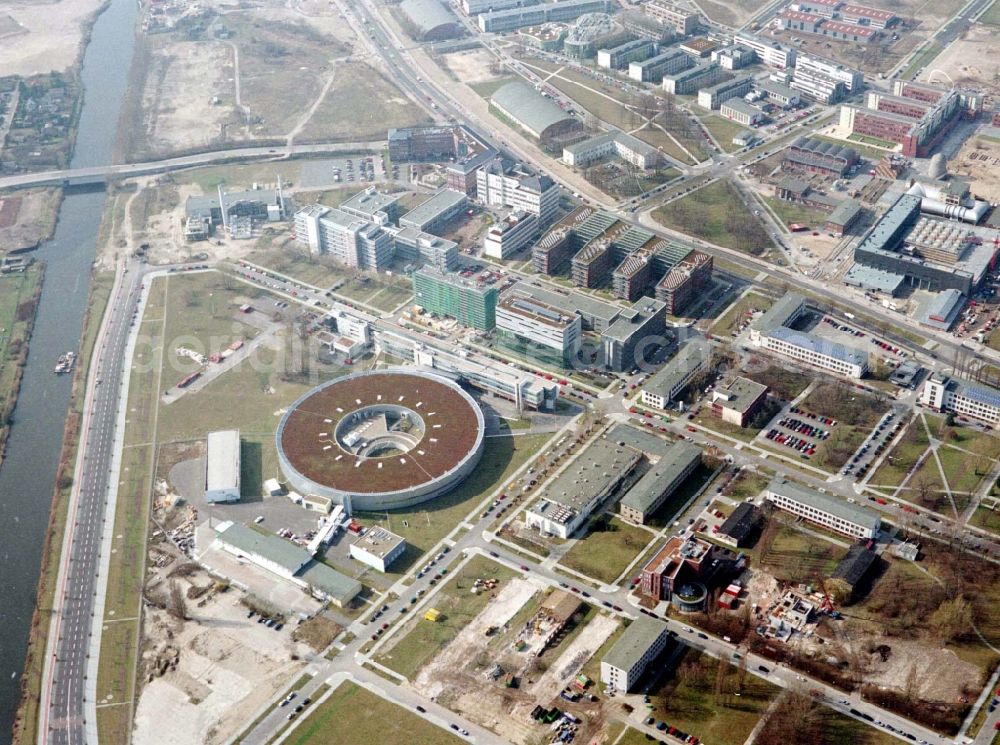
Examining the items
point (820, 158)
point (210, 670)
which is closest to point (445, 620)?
point (210, 670)

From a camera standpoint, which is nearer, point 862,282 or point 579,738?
point 579,738

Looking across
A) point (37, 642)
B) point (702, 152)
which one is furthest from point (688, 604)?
point (702, 152)

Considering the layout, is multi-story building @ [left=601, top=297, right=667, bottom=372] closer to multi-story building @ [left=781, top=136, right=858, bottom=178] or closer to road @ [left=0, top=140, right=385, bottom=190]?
multi-story building @ [left=781, top=136, right=858, bottom=178]

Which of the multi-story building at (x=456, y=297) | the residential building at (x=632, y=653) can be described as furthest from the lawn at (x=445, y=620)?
the multi-story building at (x=456, y=297)

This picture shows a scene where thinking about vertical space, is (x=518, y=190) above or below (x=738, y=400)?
above

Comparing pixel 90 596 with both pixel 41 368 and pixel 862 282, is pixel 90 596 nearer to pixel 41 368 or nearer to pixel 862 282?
pixel 41 368

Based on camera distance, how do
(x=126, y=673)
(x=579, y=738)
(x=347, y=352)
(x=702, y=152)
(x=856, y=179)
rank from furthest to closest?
(x=702, y=152), (x=856, y=179), (x=347, y=352), (x=126, y=673), (x=579, y=738)

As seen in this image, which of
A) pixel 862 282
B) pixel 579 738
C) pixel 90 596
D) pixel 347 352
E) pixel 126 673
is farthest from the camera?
pixel 862 282

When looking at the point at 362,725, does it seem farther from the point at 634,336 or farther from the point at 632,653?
the point at 634,336
